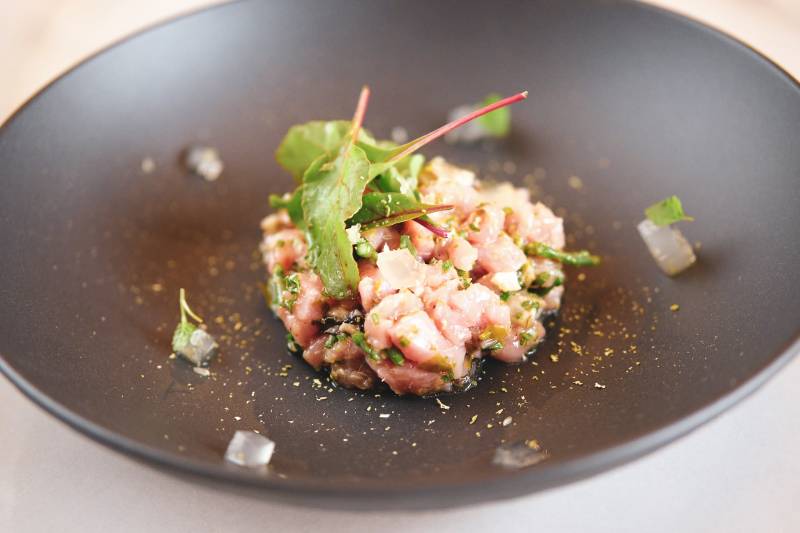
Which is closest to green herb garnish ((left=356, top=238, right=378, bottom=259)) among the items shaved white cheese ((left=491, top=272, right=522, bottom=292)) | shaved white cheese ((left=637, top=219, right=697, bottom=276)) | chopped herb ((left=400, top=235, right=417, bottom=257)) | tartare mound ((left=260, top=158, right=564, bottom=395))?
tartare mound ((left=260, top=158, right=564, bottom=395))

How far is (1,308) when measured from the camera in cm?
277

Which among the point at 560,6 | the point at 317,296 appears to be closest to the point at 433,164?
the point at 317,296

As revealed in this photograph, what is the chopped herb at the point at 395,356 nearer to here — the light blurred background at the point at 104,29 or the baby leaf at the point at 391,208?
the baby leaf at the point at 391,208

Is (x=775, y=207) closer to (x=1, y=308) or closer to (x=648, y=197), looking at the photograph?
(x=648, y=197)

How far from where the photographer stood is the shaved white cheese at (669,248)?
3148mm

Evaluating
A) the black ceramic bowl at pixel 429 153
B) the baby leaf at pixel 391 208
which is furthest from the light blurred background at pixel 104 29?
the baby leaf at pixel 391 208

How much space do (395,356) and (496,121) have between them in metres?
1.67

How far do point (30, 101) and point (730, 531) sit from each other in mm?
3023

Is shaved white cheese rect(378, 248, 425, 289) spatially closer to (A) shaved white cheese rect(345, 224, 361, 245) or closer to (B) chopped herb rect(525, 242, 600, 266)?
(A) shaved white cheese rect(345, 224, 361, 245)

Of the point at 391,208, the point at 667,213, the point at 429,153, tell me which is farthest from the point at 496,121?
the point at 391,208

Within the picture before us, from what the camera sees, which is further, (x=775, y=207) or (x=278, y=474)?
(x=775, y=207)

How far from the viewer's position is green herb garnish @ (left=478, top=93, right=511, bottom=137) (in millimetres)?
3961

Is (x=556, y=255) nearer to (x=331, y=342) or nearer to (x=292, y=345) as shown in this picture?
(x=331, y=342)

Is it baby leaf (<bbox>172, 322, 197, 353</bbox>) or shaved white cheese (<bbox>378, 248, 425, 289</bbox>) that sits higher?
shaved white cheese (<bbox>378, 248, 425, 289</bbox>)
